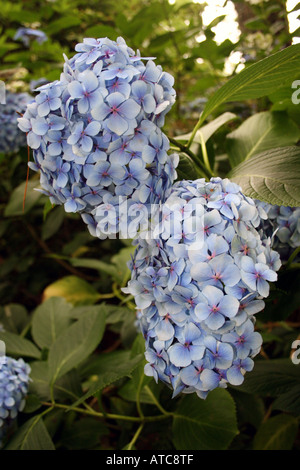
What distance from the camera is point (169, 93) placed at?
0.57 m

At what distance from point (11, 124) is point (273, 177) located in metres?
1.01

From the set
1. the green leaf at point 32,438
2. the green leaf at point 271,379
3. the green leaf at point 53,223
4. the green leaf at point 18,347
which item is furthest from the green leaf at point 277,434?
the green leaf at point 53,223

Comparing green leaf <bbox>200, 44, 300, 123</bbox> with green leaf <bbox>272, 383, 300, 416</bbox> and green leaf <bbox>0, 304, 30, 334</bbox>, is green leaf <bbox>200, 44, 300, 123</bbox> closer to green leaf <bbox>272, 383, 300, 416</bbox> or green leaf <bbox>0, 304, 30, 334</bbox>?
green leaf <bbox>272, 383, 300, 416</bbox>

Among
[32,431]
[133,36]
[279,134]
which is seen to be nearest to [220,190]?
[279,134]

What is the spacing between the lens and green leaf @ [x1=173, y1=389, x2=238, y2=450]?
794 millimetres

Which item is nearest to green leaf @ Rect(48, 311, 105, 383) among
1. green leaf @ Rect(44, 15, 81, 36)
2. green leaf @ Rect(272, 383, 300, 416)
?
green leaf @ Rect(272, 383, 300, 416)

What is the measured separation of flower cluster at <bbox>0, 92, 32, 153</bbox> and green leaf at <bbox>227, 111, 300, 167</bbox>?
73 cm

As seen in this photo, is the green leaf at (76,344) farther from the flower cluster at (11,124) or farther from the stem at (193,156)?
the flower cluster at (11,124)

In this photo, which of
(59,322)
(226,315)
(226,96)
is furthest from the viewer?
(59,322)

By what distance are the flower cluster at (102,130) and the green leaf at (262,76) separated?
Result: 144 mm

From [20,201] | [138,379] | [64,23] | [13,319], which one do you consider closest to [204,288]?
[138,379]
